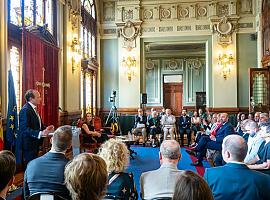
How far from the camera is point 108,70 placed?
13.2 metres

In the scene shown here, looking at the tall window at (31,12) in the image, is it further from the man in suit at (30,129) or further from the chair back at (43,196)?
the chair back at (43,196)

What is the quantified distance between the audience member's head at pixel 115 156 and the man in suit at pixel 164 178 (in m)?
0.21

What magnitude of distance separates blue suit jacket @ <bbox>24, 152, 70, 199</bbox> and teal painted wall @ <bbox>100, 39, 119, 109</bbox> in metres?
10.5

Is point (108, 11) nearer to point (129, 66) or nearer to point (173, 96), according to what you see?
point (129, 66)

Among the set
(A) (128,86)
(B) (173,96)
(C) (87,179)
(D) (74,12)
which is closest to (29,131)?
(C) (87,179)

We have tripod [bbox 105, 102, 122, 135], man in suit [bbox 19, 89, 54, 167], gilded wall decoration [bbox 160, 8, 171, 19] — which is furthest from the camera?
gilded wall decoration [bbox 160, 8, 171, 19]

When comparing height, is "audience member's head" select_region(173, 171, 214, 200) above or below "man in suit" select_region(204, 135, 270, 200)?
above

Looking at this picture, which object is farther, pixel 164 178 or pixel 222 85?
pixel 222 85

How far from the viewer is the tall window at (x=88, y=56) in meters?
11.4

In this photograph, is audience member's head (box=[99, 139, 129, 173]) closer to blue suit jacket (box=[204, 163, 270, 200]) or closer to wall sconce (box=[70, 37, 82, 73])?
blue suit jacket (box=[204, 163, 270, 200])

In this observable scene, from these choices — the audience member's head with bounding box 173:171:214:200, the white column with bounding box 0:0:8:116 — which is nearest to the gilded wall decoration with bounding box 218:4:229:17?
the white column with bounding box 0:0:8:116

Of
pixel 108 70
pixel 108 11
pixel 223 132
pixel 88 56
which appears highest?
pixel 108 11

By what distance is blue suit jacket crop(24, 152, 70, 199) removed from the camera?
98.3 inches

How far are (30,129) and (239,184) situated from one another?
322 centimetres
